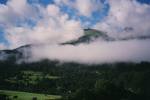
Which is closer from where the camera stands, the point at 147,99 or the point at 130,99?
the point at 130,99

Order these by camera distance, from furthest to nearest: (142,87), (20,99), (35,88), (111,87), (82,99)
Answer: (35,88), (142,87), (20,99), (111,87), (82,99)

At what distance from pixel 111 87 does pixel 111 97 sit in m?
5.66

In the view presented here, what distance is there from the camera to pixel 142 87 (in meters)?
136

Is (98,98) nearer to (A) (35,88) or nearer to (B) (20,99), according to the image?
(B) (20,99)

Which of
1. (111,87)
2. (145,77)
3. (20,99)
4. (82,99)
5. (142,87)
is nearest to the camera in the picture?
(82,99)

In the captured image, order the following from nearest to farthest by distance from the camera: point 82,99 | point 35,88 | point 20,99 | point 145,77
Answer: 1. point 82,99
2. point 20,99
3. point 145,77
4. point 35,88

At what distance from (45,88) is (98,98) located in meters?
117

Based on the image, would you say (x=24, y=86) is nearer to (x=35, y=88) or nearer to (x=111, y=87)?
(x=35, y=88)

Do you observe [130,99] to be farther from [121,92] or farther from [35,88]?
[35,88]

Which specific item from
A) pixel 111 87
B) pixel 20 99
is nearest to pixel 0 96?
pixel 20 99

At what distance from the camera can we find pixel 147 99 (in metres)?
96.6

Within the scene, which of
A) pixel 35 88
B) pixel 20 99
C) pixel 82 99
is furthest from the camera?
pixel 35 88

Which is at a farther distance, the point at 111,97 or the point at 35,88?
the point at 35,88

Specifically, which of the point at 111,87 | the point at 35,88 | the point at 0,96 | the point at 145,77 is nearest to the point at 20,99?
the point at 0,96
